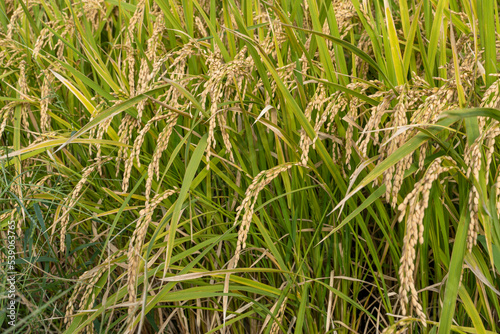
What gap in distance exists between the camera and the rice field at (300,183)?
1.11 m

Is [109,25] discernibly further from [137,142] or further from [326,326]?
[326,326]

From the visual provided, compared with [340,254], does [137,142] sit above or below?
above

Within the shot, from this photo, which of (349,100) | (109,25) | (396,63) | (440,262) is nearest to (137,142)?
(349,100)

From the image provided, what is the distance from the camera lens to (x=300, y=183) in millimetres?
1457

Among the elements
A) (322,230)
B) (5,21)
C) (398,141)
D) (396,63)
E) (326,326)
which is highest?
(5,21)

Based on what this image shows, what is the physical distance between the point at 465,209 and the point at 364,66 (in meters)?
0.73

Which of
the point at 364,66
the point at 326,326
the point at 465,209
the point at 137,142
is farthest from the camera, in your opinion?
the point at 364,66

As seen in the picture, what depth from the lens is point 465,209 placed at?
109 centimetres

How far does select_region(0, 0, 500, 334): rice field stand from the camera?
3.64 ft
